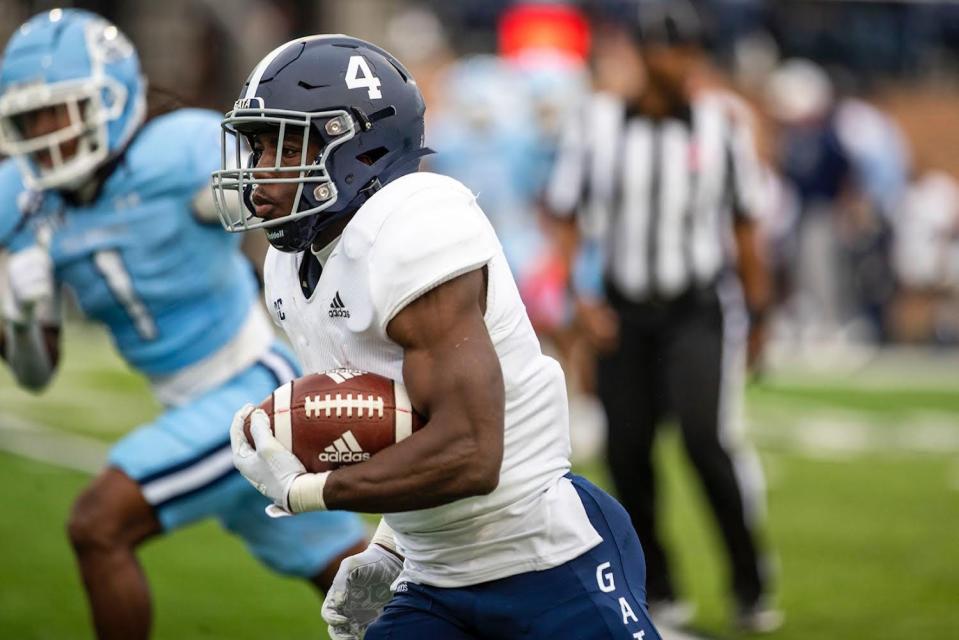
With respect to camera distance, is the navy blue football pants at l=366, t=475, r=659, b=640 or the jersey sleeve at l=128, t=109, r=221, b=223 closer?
the navy blue football pants at l=366, t=475, r=659, b=640

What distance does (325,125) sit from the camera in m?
3.07

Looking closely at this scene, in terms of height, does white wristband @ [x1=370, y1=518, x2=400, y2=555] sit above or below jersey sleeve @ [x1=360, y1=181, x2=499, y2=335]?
below

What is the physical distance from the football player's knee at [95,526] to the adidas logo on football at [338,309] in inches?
52.0

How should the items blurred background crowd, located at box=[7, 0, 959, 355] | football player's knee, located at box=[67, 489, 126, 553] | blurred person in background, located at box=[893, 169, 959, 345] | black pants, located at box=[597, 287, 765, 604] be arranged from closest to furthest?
football player's knee, located at box=[67, 489, 126, 553] < black pants, located at box=[597, 287, 765, 604] < blurred background crowd, located at box=[7, 0, 959, 355] < blurred person in background, located at box=[893, 169, 959, 345]

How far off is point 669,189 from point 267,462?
10.0ft

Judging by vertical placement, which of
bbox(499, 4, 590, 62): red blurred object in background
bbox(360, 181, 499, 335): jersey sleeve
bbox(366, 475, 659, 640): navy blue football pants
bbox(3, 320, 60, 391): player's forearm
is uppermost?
bbox(360, 181, 499, 335): jersey sleeve

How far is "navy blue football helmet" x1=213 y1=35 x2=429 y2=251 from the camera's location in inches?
121

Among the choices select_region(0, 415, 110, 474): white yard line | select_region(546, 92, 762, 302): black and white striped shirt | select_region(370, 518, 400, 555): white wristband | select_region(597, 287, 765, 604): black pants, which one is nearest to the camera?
select_region(370, 518, 400, 555): white wristband

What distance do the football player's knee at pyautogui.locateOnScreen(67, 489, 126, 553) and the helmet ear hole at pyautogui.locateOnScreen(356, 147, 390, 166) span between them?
1.43 m

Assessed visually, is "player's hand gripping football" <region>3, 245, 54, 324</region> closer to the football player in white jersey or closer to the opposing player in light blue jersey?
the opposing player in light blue jersey

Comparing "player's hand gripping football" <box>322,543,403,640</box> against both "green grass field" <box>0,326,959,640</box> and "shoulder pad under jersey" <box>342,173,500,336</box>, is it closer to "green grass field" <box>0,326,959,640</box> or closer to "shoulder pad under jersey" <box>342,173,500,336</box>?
"shoulder pad under jersey" <box>342,173,500,336</box>

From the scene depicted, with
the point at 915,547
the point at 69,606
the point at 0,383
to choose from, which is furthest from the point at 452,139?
the point at 69,606

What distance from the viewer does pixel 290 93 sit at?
3.08m

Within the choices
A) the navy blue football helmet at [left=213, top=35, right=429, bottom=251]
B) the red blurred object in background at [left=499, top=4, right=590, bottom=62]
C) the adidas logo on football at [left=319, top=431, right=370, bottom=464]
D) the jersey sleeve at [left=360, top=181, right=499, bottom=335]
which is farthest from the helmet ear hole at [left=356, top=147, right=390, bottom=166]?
the red blurred object in background at [left=499, top=4, right=590, bottom=62]
